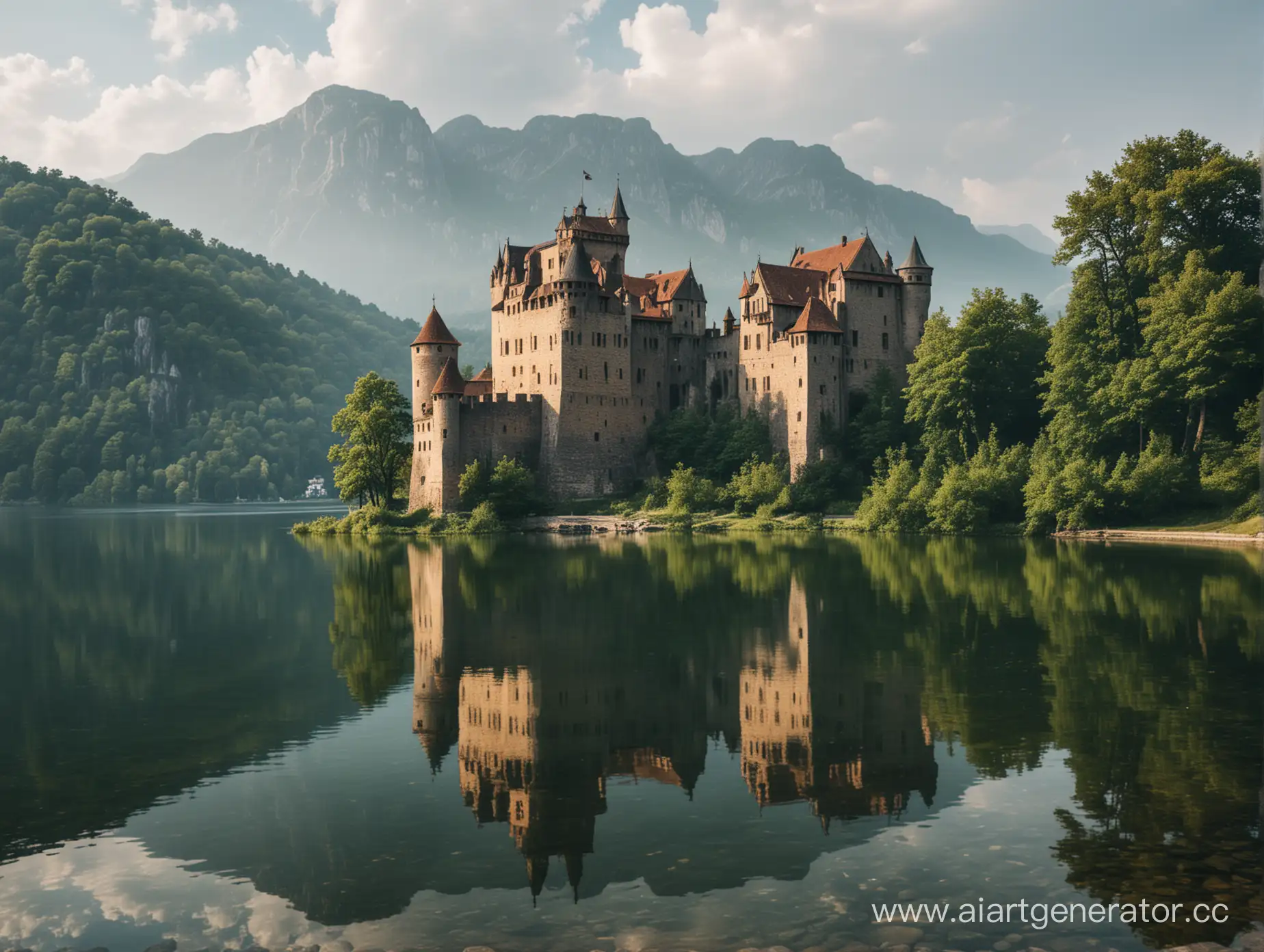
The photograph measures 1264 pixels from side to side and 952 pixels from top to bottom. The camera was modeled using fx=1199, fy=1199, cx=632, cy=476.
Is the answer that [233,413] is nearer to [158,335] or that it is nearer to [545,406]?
[158,335]

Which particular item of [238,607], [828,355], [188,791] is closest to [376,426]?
[828,355]

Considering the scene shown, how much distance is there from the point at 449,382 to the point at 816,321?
82.8ft

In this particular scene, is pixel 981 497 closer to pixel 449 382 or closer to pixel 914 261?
pixel 914 261

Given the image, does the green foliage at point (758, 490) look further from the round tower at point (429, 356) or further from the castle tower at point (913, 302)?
the round tower at point (429, 356)

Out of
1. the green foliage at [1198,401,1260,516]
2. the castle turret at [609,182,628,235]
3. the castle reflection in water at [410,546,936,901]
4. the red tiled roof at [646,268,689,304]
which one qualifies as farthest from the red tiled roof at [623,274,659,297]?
the castle reflection in water at [410,546,936,901]

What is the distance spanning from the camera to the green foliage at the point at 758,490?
3073 inches

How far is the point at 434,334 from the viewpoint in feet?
282

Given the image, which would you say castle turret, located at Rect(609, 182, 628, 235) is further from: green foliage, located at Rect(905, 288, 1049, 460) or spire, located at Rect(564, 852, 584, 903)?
spire, located at Rect(564, 852, 584, 903)

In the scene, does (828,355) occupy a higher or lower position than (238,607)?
higher

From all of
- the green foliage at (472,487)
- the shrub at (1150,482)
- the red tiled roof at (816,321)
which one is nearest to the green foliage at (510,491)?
the green foliage at (472,487)

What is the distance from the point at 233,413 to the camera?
531 feet

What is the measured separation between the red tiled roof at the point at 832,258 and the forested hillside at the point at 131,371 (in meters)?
83.8

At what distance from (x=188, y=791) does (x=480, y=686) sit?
7430 mm

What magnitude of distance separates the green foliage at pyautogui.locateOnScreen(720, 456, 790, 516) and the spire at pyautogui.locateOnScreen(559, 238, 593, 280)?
18.6 metres
